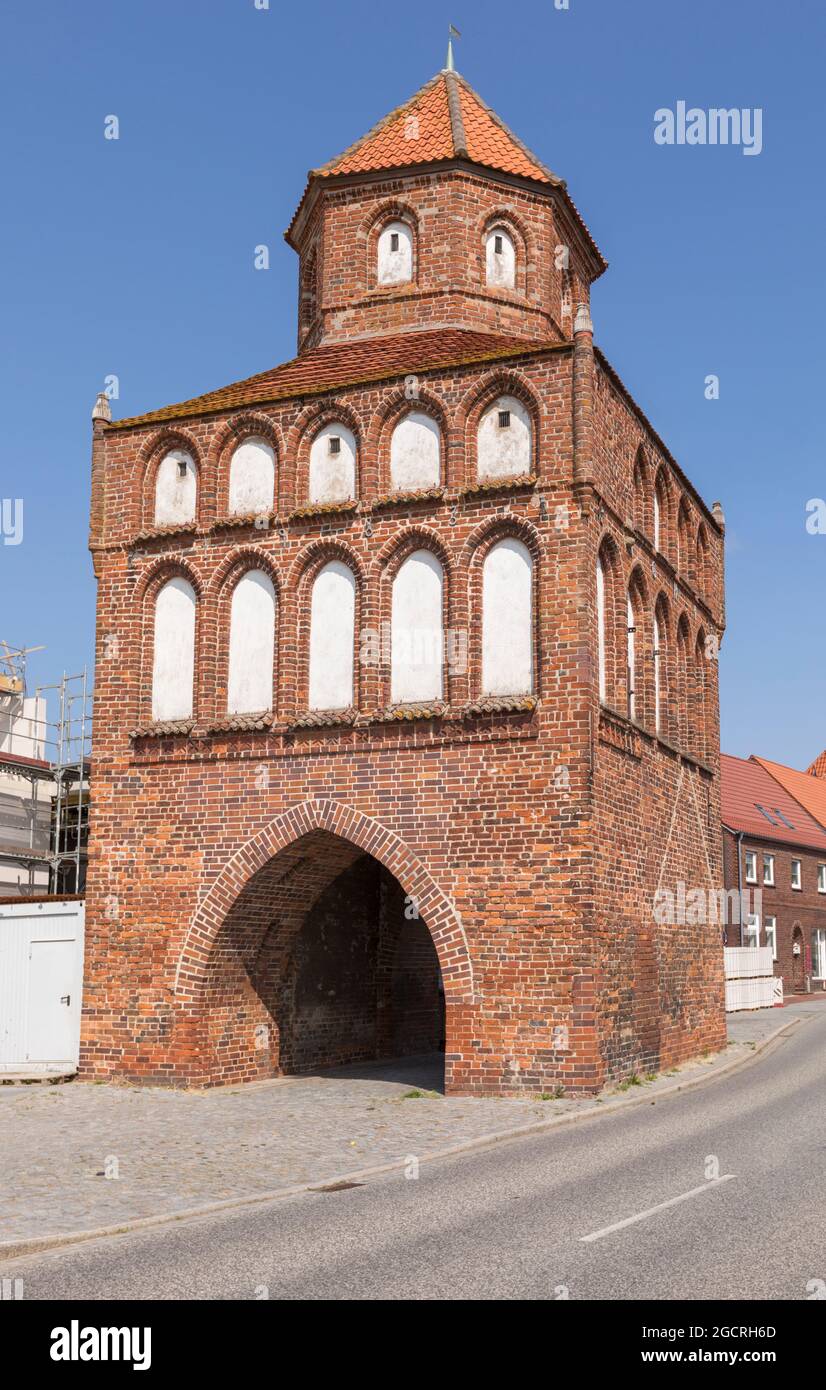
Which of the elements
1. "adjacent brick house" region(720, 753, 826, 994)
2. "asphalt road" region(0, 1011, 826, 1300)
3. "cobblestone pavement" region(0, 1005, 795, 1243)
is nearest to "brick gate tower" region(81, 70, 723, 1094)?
"cobblestone pavement" region(0, 1005, 795, 1243)

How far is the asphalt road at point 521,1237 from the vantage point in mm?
7164

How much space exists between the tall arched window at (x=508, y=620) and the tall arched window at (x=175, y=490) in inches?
191

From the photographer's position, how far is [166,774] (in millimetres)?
19047

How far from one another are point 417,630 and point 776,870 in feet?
118

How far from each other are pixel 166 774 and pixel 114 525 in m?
3.94

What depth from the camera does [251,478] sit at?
1958 cm

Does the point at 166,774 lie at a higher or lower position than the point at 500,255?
lower

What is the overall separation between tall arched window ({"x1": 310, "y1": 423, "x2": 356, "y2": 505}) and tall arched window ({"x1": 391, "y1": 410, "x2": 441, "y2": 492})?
2.13 feet

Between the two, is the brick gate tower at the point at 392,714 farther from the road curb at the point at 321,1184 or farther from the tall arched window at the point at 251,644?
the road curb at the point at 321,1184

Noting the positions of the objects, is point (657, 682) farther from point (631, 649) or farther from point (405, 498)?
point (405, 498)

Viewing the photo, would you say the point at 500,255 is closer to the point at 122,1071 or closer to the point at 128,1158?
the point at 122,1071

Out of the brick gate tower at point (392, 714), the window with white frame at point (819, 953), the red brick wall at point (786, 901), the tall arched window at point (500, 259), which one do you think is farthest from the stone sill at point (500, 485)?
the window with white frame at point (819, 953)

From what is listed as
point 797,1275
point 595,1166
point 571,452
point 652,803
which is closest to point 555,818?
point 652,803

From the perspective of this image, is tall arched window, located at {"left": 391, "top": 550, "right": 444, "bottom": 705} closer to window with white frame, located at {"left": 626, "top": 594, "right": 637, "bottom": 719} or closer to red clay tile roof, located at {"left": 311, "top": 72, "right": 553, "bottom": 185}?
window with white frame, located at {"left": 626, "top": 594, "right": 637, "bottom": 719}
